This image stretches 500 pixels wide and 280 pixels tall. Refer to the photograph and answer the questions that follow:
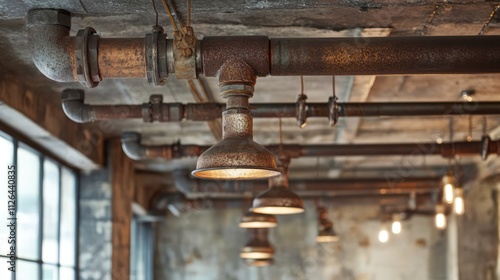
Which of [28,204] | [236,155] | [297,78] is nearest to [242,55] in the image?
[236,155]

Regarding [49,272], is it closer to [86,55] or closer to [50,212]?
[50,212]

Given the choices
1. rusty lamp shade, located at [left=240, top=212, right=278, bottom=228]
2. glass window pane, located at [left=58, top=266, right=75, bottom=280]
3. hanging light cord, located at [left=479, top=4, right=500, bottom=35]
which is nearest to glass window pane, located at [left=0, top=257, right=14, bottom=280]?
glass window pane, located at [left=58, top=266, right=75, bottom=280]

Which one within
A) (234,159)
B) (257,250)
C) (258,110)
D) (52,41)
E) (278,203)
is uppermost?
(258,110)

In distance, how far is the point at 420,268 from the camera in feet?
51.6

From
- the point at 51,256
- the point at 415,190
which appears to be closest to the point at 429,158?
the point at 415,190

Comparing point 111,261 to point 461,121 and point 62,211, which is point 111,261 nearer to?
point 62,211

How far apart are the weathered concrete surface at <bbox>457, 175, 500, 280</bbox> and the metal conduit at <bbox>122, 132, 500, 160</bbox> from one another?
3597 mm

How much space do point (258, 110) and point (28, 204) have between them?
8.69ft

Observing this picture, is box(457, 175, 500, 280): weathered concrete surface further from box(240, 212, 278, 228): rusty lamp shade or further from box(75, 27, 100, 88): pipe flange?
box(75, 27, 100, 88): pipe flange

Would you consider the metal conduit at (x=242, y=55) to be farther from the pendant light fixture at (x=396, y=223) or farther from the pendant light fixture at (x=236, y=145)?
the pendant light fixture at (x=396, y=223)

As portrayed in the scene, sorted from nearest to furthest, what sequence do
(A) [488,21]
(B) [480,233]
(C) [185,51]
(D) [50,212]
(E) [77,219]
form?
1. (C) [185,51]
2. (A) [488,21]
3. (D) [50,212]
4. (E) [77,219]
5. (B) [480,233]

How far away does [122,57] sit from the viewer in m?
4.96

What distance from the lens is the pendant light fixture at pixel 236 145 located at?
462cm

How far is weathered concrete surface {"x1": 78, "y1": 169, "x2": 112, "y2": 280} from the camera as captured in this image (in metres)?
10.3
